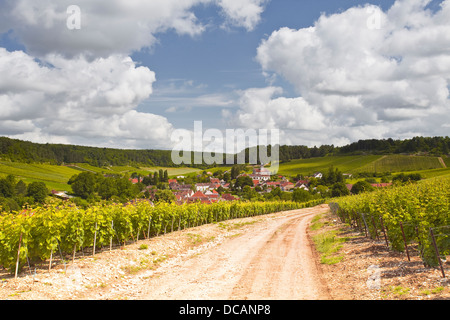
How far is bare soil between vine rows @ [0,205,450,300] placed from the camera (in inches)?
368

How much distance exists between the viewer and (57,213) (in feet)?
41.4

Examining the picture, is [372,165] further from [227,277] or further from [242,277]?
[227,277]

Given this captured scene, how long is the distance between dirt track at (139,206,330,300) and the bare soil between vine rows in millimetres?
29

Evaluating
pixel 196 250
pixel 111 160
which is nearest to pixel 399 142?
pixel 111 160

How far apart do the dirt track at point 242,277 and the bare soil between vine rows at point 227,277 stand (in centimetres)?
3

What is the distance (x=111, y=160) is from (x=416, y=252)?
197m

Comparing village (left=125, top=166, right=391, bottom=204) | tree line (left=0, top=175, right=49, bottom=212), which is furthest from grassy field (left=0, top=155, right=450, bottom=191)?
tree line (left=0, top=175, right=49, bottom=212)

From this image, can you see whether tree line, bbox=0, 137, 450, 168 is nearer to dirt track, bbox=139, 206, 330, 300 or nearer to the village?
the village

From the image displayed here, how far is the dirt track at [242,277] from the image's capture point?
9.66 meters

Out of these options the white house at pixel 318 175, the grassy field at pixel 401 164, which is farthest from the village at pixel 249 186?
the grassy field at pixel 401 164

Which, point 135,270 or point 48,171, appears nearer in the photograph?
point 135,270

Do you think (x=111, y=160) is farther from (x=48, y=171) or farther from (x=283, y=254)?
(x=283, y=254)
